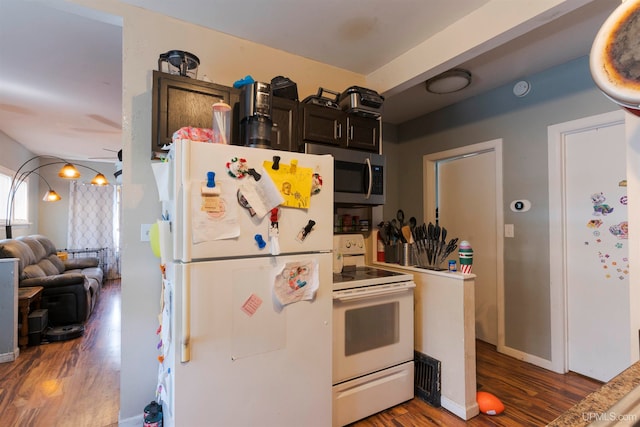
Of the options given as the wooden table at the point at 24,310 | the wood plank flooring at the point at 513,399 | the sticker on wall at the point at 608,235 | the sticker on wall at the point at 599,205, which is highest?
the sticker on wall at the point at 599,205

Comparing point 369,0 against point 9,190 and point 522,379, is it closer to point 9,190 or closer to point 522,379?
point 522,379

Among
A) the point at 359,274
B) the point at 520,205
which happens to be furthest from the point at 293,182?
the point at 520,205

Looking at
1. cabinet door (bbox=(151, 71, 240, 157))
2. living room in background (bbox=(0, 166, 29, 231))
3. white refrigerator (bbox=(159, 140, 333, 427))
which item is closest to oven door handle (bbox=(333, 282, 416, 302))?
white refrigerator (bbox=(159, 140, 333, 427))

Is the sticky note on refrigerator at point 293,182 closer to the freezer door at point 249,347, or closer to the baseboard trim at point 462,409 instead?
the freezer door at point 249,347

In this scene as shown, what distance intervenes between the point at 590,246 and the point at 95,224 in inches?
307

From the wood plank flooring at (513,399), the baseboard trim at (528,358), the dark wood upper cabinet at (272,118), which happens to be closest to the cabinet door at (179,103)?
the dark wood upper cabinet at (272,118)

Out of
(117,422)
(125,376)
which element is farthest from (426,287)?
(117,422)

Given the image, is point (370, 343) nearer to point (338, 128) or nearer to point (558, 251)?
point (338, 128)

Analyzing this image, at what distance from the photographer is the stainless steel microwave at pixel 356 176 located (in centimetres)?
217

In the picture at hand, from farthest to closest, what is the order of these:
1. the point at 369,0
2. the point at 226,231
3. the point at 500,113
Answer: the point at 500,113 → the point at 369,0 → the point at 226,231

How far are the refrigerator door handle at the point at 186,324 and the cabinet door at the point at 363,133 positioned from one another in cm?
149

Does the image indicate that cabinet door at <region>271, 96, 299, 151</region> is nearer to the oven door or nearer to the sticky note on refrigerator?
the sticky note on refrigerator

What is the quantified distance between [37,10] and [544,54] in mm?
3475

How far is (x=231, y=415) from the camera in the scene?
141cm
